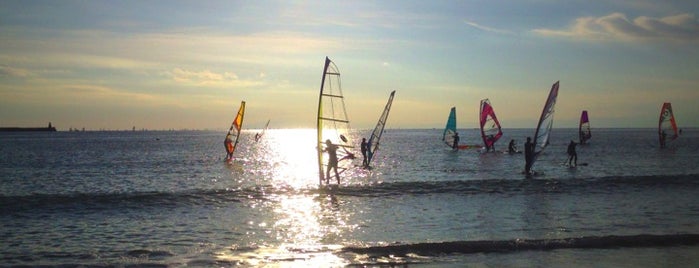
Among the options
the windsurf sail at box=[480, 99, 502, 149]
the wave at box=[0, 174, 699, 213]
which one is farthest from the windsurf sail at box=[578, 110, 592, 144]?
the wave at box=[0, 174, 699, 213]

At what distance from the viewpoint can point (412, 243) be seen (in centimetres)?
1083

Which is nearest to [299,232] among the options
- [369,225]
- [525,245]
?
[369,225]

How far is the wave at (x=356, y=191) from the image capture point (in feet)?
57.7

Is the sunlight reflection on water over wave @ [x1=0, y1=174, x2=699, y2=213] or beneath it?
beneath

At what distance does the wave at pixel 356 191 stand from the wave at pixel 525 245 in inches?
315

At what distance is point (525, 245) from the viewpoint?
34.6 ft

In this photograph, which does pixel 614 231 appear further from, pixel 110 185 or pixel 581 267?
pixel 110 185

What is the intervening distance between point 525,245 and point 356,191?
9.69m

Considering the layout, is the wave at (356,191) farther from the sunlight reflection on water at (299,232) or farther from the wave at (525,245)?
the wave at (525,245)

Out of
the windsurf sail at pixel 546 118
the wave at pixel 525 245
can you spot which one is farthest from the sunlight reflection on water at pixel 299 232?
the windsurf sail at pixel 546 118

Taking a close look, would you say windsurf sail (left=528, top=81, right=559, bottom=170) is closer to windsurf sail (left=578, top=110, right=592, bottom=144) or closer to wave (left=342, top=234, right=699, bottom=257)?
wave (left=342, top=234, right=699, bottom=257)

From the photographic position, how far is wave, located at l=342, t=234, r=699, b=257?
1029 centimetres

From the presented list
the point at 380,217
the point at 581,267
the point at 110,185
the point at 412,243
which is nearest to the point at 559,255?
the point at 581,267

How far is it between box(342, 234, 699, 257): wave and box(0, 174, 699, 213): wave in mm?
7996
